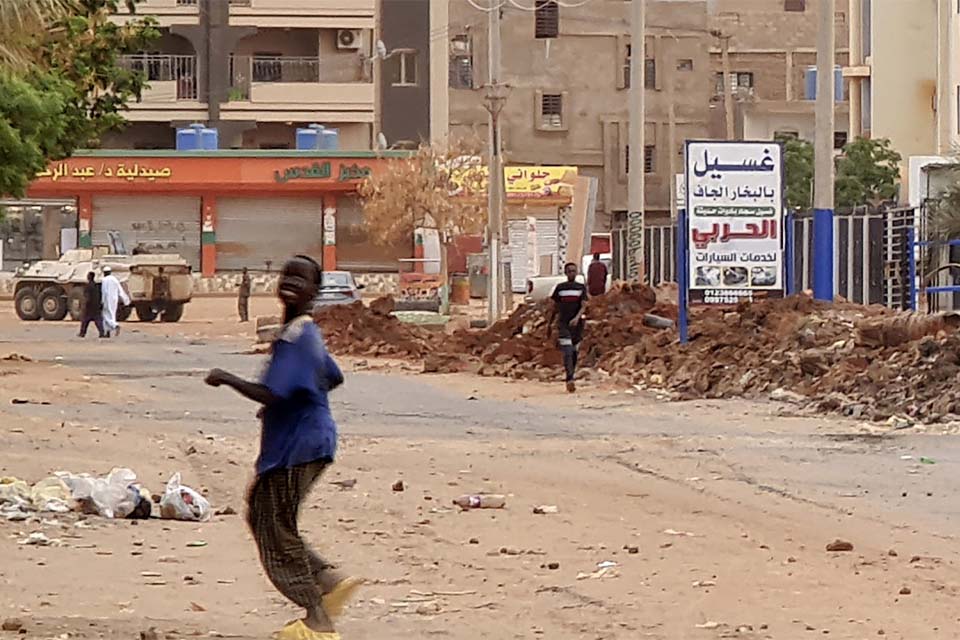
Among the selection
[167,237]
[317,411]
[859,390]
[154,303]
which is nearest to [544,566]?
[317,411]

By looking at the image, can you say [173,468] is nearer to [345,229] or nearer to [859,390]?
[859,390]

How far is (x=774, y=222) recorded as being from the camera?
91.9ft

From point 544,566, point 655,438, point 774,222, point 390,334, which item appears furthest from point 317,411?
point 390,334

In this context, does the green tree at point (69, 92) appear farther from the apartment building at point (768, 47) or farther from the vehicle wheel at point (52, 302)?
the apartment building at point (768, 47)

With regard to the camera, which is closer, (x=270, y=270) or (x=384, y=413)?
(x=384, y=413)

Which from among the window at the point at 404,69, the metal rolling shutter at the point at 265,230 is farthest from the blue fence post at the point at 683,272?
the window at the point at 404,69

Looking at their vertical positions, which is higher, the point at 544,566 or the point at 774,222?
the point at 774,222

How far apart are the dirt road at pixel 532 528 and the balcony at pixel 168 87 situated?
170 ft

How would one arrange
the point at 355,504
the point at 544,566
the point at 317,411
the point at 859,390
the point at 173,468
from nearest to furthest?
the point at 317,411
the point at 544,566
the point at 355,504
the point at 173,468
the point at 859,390

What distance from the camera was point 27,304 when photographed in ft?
188

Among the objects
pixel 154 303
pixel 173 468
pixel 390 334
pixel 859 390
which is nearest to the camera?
pixel 173 468

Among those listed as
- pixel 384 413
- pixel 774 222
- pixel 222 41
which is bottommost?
pixel 384 413

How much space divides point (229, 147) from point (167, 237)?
4301mm

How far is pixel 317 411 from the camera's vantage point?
8.45m
